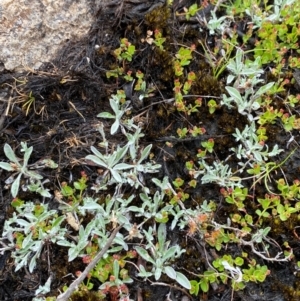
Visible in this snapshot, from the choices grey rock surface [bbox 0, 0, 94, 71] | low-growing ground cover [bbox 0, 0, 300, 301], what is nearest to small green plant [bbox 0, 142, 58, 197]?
low-growing ground cover [bbox 0, 0, 300, 301]

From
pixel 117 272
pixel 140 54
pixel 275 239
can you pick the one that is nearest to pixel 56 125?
pixel 140 54

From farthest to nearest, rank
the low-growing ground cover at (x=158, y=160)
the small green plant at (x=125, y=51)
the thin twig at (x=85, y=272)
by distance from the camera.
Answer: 1. the small green plant at (x=125, y=51)
2. the low-growing ground cover at (x=158, y=160)
3. the thin twig at (x=85, y=272)

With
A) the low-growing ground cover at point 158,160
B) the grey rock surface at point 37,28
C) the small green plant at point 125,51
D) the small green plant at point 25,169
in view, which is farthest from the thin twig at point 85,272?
the grey rock surface at point 37,28

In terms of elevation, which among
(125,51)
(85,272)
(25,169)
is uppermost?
(125,51)

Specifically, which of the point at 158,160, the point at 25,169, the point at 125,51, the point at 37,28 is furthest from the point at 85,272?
the point at 37,28

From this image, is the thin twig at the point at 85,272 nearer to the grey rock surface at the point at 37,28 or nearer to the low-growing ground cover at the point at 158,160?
the low-growing ground cover at the point at 158,160

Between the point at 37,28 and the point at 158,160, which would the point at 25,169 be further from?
the point at 37,28

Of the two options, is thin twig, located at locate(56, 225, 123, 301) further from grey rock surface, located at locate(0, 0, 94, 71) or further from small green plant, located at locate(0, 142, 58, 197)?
grey rock surface, located at locate(0, 0, 94, 71)
